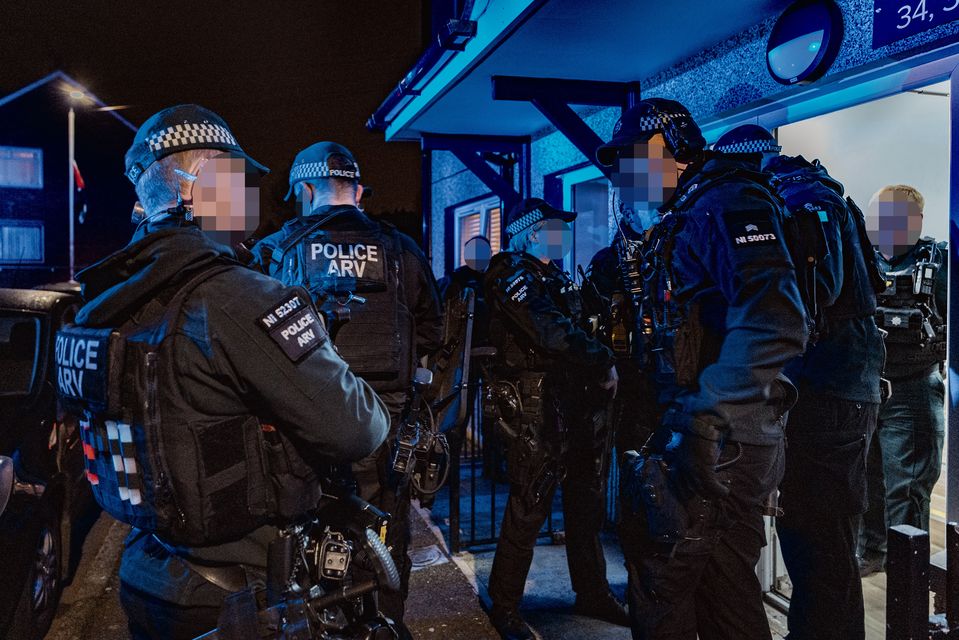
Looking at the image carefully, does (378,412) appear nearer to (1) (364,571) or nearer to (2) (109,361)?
(1) (364,571)

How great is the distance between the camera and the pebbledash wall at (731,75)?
3.19 metres

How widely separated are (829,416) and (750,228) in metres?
1.29

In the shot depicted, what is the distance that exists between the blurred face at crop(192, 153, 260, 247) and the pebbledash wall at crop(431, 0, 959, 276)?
2949 mm

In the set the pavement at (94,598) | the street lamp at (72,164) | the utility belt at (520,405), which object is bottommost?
the pavement at (94,598)

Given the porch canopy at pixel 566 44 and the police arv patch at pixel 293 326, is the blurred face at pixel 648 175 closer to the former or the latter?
the porch canopy at pixel 566 44

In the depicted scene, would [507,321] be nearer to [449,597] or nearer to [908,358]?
[449,597]

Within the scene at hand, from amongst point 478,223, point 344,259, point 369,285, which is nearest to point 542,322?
point 369,285

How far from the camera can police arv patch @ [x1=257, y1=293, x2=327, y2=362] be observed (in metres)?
1.63

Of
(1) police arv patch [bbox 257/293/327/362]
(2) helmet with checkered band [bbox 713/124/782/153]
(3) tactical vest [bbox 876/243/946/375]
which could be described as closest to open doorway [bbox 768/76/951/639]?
(3) tactical vest [bbox 876/243/946/375]

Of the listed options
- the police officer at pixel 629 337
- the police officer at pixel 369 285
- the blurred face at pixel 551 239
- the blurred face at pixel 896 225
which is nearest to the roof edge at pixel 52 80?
the police officer at pixel 369 285

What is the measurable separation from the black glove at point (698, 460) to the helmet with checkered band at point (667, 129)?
1139 mm

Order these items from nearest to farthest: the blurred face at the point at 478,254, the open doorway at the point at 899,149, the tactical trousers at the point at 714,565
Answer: the tactical trousers at the point at 714,565 < the open doorway at the point at 899,149 < the blurred face at the point at 478,254

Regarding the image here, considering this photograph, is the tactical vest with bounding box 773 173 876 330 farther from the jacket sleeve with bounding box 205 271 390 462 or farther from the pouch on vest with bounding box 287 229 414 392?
the jacket sleeve with bounding box 205 271 390 462

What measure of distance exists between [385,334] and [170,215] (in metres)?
1.59
